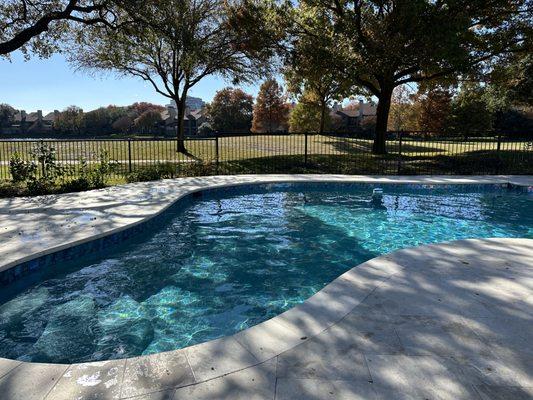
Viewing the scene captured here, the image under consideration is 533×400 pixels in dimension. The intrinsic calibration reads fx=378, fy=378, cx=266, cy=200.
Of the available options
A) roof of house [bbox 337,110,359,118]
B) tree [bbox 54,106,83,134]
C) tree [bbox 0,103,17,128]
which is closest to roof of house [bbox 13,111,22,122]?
tree [bbox 0,103,17,128]

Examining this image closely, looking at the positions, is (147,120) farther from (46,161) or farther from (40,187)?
(40,187)

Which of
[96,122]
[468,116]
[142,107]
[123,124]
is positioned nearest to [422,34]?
[468,116]

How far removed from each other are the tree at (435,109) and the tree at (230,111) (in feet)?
102


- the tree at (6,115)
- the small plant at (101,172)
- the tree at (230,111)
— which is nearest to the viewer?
the small plant at (101,172)

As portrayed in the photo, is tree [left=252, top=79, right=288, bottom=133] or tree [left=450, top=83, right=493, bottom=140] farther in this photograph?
tree [left=252, top=79, right=288, bottom=133]

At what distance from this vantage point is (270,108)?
60.3 meters

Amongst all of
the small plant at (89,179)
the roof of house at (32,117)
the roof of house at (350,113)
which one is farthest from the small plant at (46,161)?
the roof of house at (32,117)

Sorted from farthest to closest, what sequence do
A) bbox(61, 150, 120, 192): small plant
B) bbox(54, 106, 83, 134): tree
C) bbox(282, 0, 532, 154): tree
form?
bbox(54, 106, 83, 134): tree → bbox(282, 0, 532, 154): tree → bbox(61, 150, 120, 192): small plant

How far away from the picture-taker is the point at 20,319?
4.45 meters

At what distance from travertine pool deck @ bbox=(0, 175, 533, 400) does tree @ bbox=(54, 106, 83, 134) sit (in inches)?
3024

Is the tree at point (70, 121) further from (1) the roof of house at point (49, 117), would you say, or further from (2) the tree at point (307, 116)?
(2) the tree at point (307, 116)

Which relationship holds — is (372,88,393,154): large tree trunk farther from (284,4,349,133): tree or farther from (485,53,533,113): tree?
(485,53,533,113): tree

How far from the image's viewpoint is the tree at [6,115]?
87938 millimetres

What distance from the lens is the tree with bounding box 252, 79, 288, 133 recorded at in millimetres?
60056
